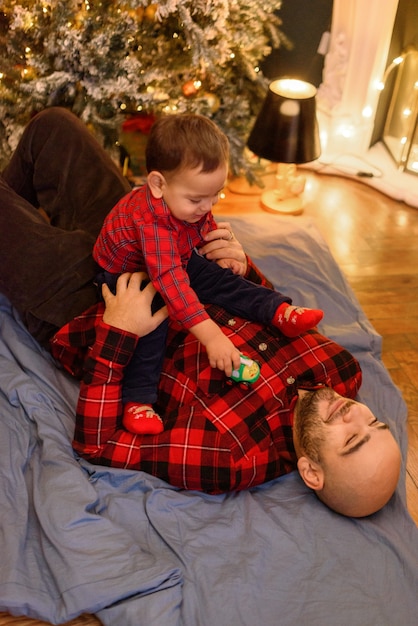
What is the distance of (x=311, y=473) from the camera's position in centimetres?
139

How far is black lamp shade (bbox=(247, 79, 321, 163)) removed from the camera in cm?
243

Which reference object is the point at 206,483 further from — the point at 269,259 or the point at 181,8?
the point at 181,8

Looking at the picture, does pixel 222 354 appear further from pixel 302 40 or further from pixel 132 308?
pixel 302 40

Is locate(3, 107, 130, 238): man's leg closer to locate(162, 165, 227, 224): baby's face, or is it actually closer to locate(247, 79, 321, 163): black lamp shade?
locate(162, 165, 227, 224): baby's face

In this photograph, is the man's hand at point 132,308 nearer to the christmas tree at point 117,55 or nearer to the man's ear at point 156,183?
the man's ear at point 156,183

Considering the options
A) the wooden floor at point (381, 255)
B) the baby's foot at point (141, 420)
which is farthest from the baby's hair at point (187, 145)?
the wooden floor at point (381, 255)

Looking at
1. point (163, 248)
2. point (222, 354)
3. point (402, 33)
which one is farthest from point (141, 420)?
point (402, 33)

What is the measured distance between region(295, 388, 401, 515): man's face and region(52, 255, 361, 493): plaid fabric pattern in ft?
0.40

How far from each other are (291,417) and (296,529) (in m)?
0.27

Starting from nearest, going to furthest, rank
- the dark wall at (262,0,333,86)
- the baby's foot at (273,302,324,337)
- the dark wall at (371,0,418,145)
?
the baby's foot at (273,302,324,337) → the dark wall at (371,0,418,145) → the dark wall at (262,0,333,86)

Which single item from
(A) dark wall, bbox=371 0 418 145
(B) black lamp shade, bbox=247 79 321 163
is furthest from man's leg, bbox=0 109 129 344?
(A) dark wall, bbox=371 0 418 145

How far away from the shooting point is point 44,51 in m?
2.23

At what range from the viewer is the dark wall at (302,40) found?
9.62 feet

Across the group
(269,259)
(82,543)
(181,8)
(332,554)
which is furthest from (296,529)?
(181,8)
